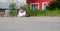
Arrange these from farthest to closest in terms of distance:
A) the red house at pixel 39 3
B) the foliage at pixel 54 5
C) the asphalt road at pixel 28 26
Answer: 1. the red house at pixel 39 3
2. the foliage at pixel 54 5
3. the asphalt road at pixel 28 26

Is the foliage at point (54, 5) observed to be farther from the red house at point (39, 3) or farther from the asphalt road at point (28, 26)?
the asphalt road at point (28, 26)

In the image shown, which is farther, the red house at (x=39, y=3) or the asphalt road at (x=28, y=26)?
the red house at (x=39, y=3)

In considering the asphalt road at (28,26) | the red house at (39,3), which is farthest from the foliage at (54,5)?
the asphalt road at (28,26)

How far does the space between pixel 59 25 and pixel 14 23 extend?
0.83 m

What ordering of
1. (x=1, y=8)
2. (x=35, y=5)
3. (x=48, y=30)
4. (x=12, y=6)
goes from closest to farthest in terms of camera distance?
(x=48, y=30)
(x=12, y=6)
(x=1, y=8)
(x=35, y=5)

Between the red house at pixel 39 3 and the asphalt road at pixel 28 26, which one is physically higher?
the red house at pixel 39 3

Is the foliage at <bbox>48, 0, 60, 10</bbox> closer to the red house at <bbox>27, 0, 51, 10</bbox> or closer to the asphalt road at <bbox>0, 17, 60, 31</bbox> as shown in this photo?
the red house at <bbox>27, 0, 51, 10</bbox>

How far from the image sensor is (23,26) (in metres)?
3.83

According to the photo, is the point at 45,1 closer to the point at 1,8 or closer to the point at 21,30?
the point at 1,8

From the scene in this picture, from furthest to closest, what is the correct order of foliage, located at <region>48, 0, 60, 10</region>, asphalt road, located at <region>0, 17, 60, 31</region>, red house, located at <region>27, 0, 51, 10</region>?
red house, located at <region>27, 0, 51, 10</region>
foliage, located at <region>48, 0, 60, 10</region>
asphalt road, located at <region>0, 17, 60, 31</region>

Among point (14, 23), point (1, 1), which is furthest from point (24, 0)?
point (14, 23)

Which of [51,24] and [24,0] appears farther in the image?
[24,0]

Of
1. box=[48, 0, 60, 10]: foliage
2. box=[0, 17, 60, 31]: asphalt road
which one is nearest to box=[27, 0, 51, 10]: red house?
box=[48, 0, 60, 10]: foliage

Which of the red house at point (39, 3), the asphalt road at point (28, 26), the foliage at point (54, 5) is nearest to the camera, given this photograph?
the asphalt road at point (28, 26)
